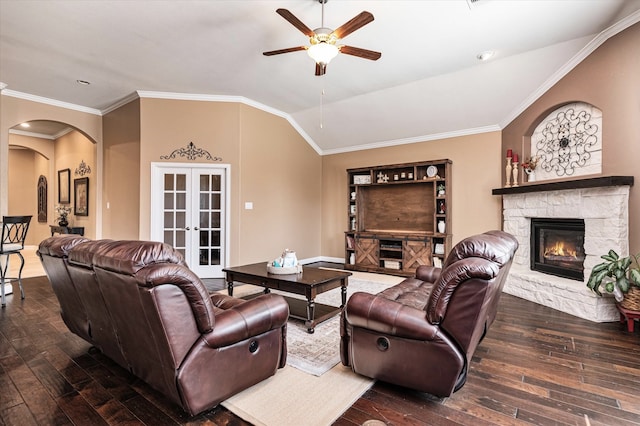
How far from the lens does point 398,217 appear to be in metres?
6.34

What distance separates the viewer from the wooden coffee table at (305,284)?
303cm

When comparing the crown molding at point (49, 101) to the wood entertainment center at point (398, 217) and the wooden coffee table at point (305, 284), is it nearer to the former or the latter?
the wooden coffee table at point (305, 284)

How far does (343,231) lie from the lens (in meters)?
7.13

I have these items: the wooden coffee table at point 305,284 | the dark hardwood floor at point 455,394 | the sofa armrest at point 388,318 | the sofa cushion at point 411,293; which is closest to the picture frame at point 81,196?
the dark hardwood floor at point 455,394

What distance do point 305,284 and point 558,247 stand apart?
3.57 metres

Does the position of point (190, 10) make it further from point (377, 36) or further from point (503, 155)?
point (503, 155)

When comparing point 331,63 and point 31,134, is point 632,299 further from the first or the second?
point 31,134

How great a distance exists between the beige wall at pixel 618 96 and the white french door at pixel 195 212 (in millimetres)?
5200

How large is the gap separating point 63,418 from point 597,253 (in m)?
4.90

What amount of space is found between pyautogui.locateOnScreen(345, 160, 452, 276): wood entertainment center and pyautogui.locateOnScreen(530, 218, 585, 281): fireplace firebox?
1.32m

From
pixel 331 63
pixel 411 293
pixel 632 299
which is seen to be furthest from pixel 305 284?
pixel 632 299

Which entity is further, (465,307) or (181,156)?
(181,156)

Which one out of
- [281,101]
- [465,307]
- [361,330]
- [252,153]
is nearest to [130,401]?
[361,330]

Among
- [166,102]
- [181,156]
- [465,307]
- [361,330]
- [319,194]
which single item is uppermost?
[166,102]
